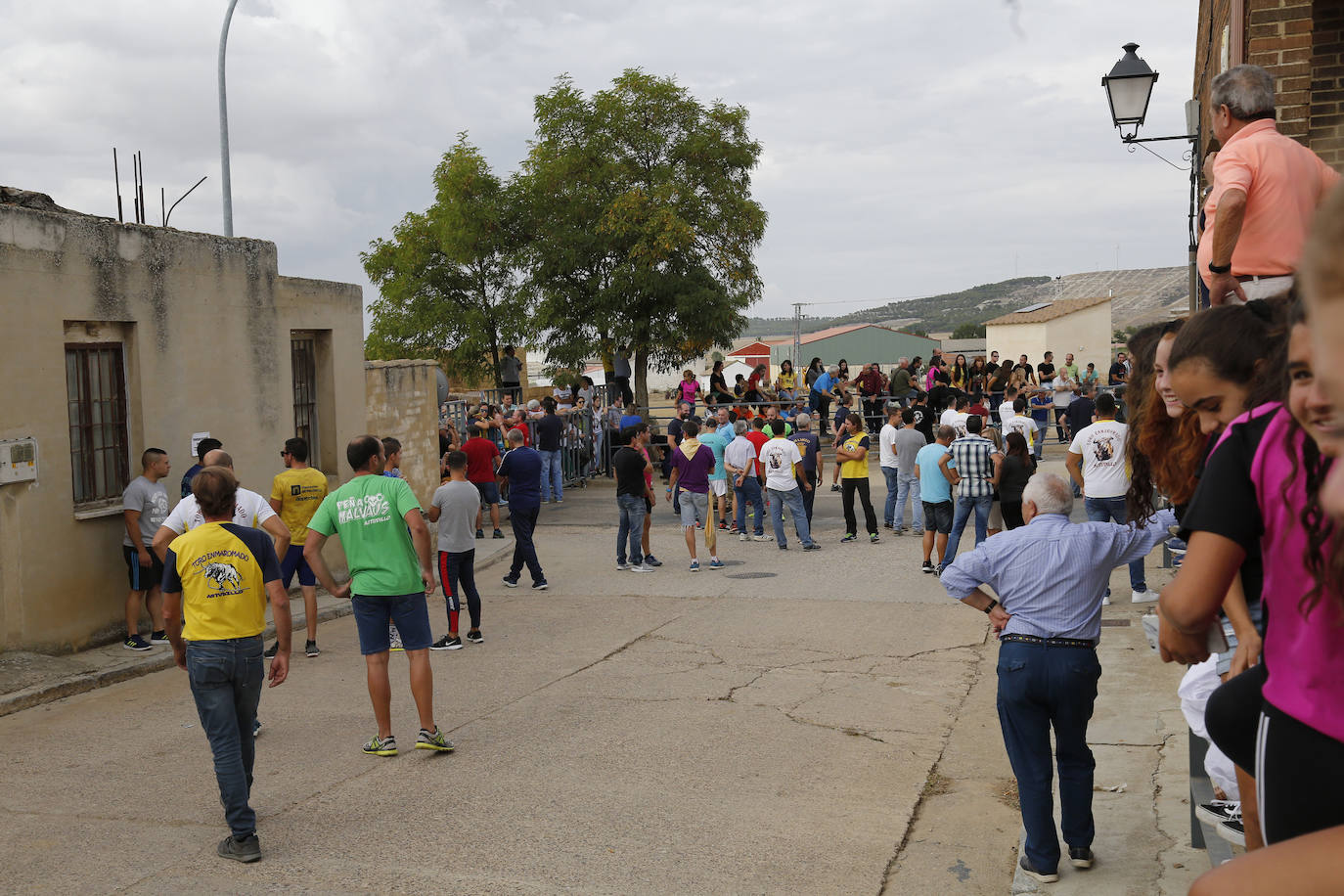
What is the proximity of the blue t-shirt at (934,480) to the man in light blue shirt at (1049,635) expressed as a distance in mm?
8688

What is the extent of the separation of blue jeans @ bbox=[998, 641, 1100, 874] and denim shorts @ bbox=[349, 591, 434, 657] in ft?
12.3

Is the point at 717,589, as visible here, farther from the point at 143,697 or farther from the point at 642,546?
the point at 143,697

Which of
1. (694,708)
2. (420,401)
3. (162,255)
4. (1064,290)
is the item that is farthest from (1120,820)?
(1064,290)

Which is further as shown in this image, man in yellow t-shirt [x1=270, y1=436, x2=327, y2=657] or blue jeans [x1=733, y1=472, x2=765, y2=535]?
blue jeans [x1=733, y1=472, x2=765, y2=535]

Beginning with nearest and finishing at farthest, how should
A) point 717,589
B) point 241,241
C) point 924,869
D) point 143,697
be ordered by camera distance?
point 924,869, point 143,697, point 241,241, point 717,589

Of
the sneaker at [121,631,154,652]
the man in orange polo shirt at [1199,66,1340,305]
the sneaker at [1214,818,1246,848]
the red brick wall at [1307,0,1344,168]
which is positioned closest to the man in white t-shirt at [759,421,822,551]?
the sneaker at [121,631,154,652]

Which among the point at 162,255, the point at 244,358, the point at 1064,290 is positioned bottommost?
the point at 244,358

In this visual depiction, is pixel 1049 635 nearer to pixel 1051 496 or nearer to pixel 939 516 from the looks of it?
pixel 1051 496

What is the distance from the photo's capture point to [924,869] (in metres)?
5.70

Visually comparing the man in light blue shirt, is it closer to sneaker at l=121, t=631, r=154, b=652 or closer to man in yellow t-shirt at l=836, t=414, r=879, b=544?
sneaker at l=121, t=631, r=154, b=652

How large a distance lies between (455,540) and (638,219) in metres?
18.5

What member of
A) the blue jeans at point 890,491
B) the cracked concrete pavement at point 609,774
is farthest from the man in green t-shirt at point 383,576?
the blue jeans at point 890,491

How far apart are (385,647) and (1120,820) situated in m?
4.37

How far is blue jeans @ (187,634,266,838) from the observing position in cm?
585
